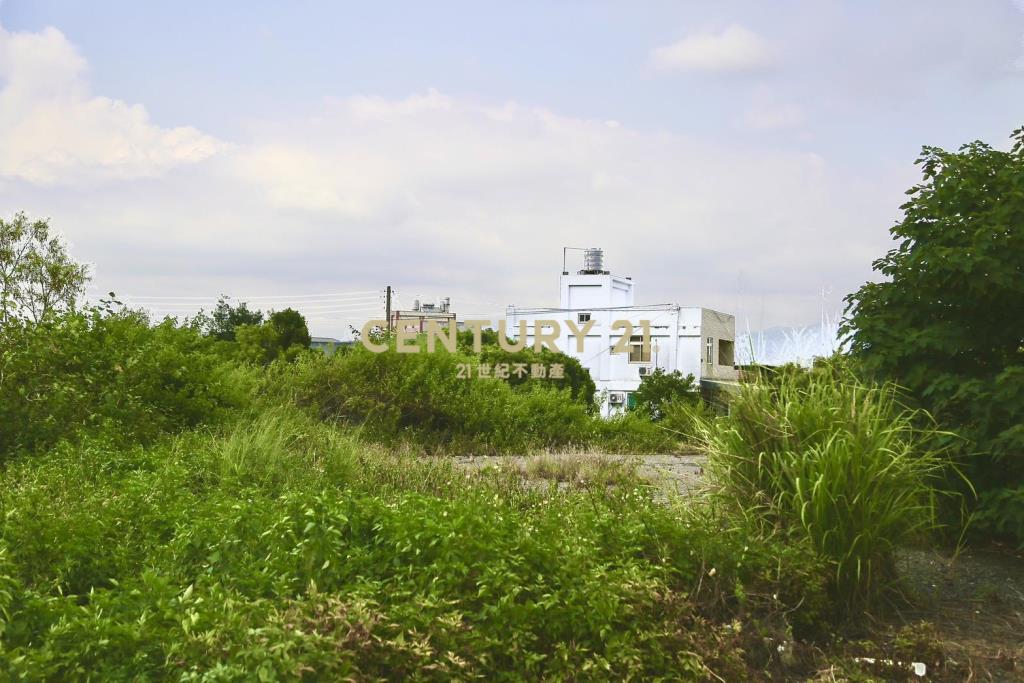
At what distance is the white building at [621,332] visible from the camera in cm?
2858

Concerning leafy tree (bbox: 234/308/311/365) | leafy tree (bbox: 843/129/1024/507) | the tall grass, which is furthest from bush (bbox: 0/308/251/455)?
leafy tree (bbox: 234/308/311/365)

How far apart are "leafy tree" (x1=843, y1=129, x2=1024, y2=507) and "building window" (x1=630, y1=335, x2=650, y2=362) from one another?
79.6ft

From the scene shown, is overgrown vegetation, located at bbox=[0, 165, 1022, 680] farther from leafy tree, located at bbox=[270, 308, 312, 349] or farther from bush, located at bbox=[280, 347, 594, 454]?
leafy tree, located at bbox=[270, 308, 312, 349]

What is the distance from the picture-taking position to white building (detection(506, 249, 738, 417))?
93.8 ft

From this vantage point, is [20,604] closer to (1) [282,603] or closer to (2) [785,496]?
(1) [282,603]

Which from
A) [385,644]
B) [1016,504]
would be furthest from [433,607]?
[1016,504]

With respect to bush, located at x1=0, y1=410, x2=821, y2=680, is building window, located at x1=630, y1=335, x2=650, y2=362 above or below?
above

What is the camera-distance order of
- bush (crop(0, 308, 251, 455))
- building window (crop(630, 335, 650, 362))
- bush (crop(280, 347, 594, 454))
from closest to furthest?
bush (crop(0, 308, 251, 455))
bush (crop(280, 347, 594, 454))
building window (crop(630, 335, 650, 362))

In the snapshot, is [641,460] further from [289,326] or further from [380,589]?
[289,326]

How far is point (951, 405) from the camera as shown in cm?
492

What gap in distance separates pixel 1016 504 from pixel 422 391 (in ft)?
23.3

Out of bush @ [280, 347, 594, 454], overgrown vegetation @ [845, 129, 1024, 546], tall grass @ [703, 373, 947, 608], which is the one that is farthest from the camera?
bush @ [280, 347, 594, 454]

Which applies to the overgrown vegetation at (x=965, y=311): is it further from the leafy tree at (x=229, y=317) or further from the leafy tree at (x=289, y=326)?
the leafy tree at (x=229, y=317)

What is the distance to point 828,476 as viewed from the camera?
150 inches
